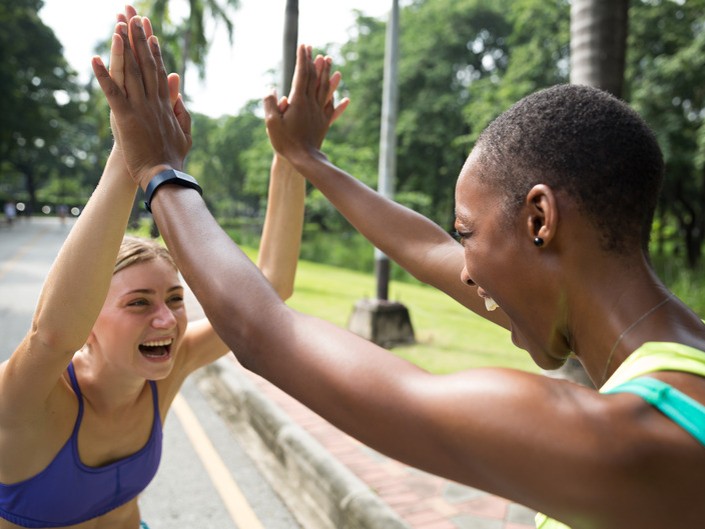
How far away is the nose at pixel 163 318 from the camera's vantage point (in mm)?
2121

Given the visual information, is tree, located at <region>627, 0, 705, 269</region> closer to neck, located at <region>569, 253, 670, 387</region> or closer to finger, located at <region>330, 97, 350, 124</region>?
finger, located at <region>330, 97, 350, 124</region>

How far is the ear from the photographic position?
1103 mm

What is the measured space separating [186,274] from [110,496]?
1179 millimetres

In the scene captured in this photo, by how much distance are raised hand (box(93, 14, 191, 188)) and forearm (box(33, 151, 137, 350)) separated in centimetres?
17

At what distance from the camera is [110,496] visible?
6.70 feet

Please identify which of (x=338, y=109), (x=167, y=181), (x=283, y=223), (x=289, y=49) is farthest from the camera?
(x=289, y=49)

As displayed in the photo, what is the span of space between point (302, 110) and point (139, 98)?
2.26 feet

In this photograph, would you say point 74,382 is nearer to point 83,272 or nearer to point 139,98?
point 83,272

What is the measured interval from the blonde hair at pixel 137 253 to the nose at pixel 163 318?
16cm

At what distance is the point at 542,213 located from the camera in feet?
3.68

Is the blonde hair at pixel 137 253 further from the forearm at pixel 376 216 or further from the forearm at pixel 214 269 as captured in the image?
the forearm at pixel 214 269

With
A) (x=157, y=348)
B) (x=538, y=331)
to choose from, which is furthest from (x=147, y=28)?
(x=157, y=348)

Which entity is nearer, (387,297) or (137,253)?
(137,253)

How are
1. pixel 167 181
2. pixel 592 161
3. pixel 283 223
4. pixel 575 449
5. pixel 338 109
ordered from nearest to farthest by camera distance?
pixel 575 449
pixel 592 161
pixel 167 181
pixel 338 109
pixel 283 223
